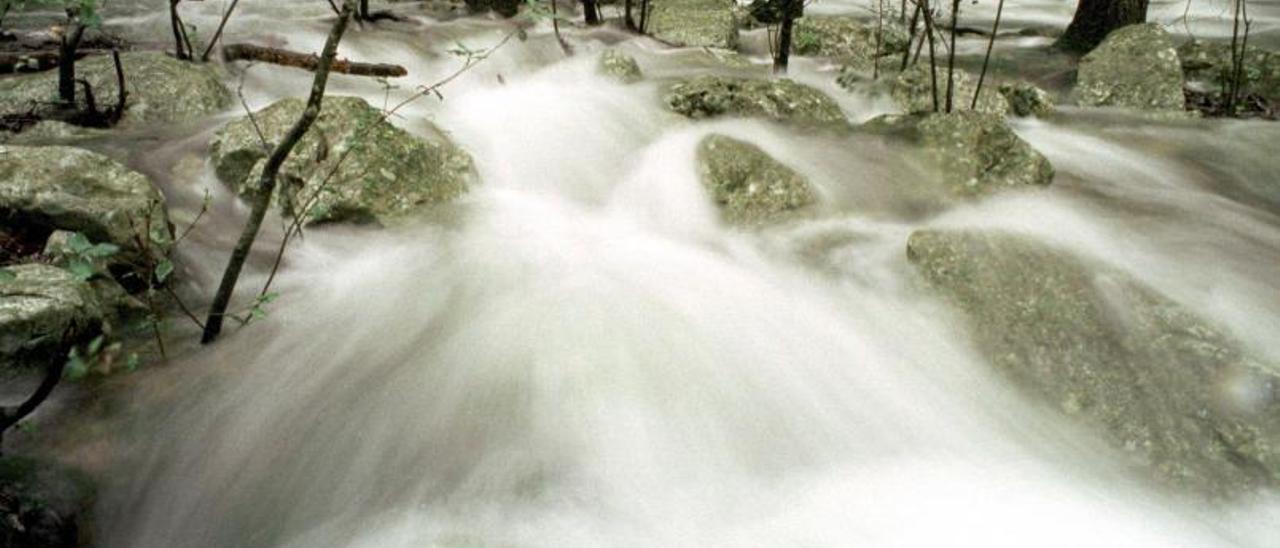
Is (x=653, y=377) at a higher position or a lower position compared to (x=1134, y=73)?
lower

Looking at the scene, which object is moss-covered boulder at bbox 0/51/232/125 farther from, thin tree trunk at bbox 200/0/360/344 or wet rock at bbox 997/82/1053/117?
wet rock at bbox 997/82/1053/117

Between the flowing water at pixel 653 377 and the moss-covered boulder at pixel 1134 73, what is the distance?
133 cm

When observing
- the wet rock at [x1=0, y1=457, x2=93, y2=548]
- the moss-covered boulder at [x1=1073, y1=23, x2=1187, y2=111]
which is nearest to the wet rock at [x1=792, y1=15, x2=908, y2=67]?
the moss-covered boulder at [x1=1073, y1=23, x2=1187, y2=111]

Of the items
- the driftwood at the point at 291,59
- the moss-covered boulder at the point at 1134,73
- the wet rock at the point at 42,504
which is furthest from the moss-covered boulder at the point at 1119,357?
the driftwood at the point at 291,59

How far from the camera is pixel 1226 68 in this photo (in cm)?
613

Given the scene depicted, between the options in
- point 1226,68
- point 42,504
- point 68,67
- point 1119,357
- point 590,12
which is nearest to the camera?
point 42,504

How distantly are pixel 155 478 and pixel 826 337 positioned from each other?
2.52 m

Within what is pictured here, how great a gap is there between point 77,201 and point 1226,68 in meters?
8.17

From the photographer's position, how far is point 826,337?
3102 millimetres

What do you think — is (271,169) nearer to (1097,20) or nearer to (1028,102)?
(1028,102)

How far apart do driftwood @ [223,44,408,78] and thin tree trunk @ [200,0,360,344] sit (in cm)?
355

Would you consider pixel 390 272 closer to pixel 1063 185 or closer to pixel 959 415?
pixel 959 415

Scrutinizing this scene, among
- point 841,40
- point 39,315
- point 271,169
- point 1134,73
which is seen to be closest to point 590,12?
point 841,40

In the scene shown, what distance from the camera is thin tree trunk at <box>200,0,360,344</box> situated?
2439 mm
